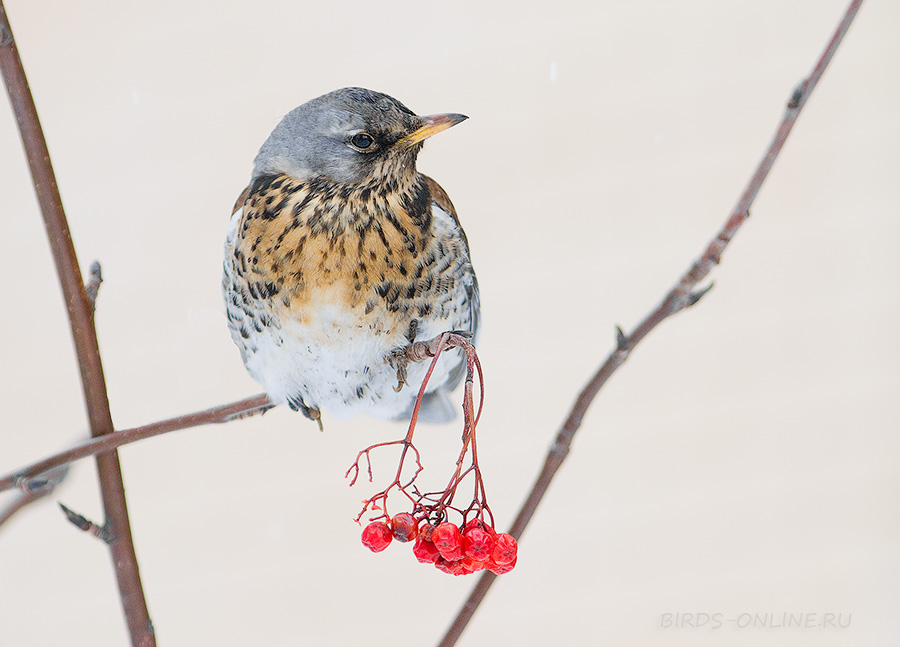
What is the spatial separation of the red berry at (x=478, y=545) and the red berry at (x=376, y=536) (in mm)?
A: 68

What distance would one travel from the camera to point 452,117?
0.77 meters

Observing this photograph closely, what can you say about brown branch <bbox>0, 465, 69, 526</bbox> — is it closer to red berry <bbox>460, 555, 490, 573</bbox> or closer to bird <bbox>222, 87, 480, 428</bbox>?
bird <bbox>222, 87, 480, 428</bbox>

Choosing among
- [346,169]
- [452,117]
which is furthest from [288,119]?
[452,117]

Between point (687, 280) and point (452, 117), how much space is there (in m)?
0.26

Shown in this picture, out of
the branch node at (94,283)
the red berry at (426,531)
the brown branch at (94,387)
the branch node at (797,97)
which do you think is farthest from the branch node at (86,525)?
the branch node at (797,97)

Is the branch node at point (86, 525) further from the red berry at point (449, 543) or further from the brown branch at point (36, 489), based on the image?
the red berry at point (449, 543)

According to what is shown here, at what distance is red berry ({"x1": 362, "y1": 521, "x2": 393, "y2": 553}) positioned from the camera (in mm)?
686

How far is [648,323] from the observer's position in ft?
2.49

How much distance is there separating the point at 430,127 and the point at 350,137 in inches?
3.5

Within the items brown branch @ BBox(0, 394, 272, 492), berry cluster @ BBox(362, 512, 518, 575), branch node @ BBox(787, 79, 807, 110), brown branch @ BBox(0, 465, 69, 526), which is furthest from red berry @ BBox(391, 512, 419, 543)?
branch node @ BBox(787, 79, 807, 110)

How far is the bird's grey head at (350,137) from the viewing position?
807mm

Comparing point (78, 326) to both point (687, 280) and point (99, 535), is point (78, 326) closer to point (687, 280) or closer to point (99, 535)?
point (99, 535)

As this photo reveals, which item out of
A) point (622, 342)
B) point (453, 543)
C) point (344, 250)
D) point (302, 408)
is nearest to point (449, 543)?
point (453, 543)

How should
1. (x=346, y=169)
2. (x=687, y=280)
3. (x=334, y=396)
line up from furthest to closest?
1. (x=334, y=396)
2. (x=346, y=169)
3. (x=687, y=280)
